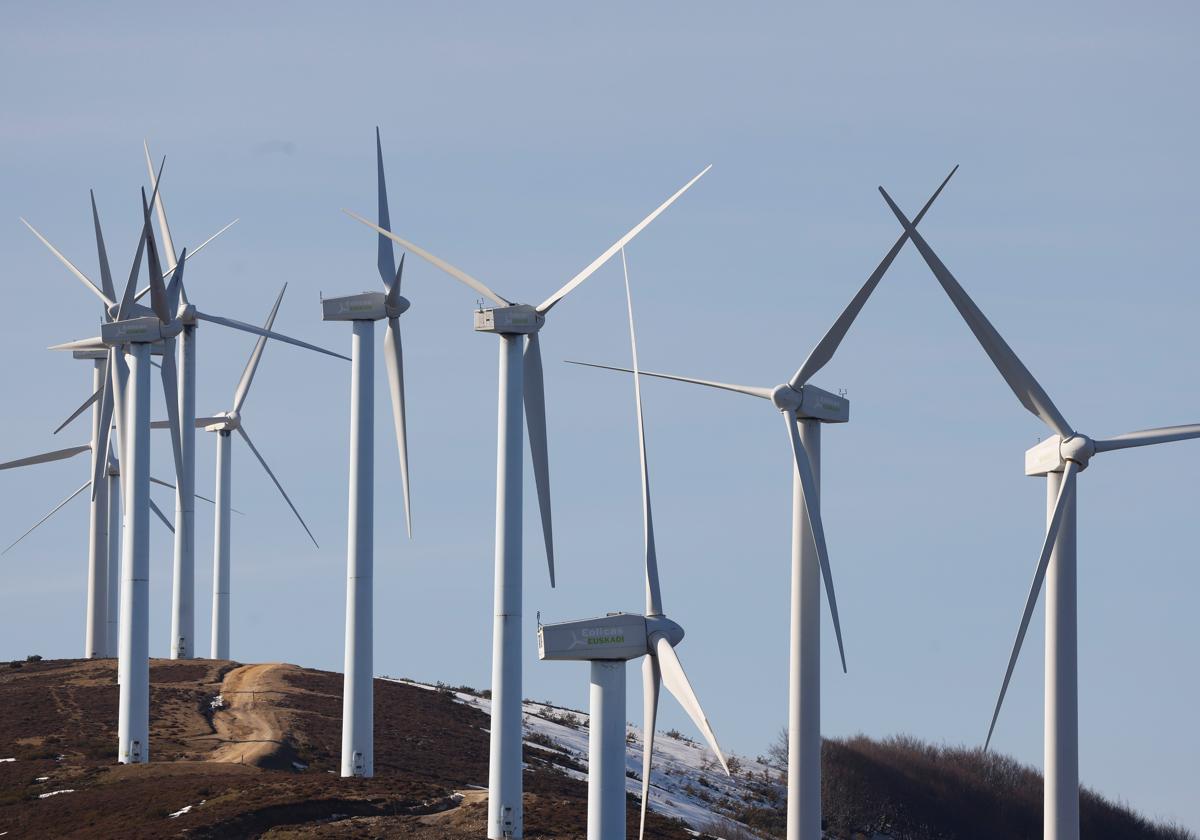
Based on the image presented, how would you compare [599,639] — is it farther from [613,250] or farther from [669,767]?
[669,767]

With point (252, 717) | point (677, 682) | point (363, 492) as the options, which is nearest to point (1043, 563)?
point (677, 682)

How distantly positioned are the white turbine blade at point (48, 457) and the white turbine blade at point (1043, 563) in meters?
71.2

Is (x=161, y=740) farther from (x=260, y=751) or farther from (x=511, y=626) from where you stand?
(x=511, y=626)

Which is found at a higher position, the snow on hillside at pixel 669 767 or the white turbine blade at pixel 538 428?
the white turbine blade at pixel 538 428

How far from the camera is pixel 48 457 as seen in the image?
116 m

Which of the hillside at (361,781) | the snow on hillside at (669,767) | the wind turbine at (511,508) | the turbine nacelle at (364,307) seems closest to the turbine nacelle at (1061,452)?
the wind turbine at (511,508)

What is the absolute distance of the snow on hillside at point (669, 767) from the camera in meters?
98.2

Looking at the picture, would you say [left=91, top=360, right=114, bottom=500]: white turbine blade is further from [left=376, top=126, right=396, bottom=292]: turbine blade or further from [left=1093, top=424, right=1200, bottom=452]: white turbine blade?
[left=1093, top=424, right=1200, bottom=452]: white turbine blade

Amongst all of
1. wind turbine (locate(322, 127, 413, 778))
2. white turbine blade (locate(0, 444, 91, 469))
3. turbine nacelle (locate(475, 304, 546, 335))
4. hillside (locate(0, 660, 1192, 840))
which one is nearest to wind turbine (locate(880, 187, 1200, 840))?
turbine nacelle (locate(475, 304, 546, 335))

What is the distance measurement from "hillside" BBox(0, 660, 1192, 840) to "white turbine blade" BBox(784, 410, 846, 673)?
63.0 feet

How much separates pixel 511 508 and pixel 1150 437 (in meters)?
22.4

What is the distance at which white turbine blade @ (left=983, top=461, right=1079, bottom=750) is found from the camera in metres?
52.1

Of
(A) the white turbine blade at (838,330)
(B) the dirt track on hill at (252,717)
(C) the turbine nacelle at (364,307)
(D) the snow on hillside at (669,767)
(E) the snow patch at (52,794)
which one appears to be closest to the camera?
(A) the white turbine blade at (838,330)

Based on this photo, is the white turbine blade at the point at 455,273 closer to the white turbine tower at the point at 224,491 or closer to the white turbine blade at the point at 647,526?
the white turbine blade at the point at 647,526
